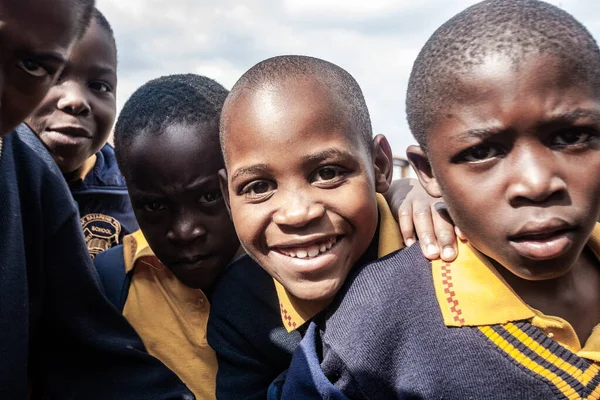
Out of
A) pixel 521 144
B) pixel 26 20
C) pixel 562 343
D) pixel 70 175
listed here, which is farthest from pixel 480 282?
pixel 70 175

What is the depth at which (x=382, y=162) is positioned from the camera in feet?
6.07

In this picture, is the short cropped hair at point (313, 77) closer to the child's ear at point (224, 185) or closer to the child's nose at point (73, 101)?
the child's ear at point (224, 185)

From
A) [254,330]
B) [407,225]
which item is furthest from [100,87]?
[407,225]

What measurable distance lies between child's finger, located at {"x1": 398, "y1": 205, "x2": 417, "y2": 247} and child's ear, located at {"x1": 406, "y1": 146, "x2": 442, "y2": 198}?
135mm

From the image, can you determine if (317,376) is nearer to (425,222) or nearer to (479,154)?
(425,222)

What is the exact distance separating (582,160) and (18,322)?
5.34 feet

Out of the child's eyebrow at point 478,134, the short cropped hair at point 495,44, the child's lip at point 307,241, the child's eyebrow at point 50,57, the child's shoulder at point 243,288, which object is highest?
the child's eyebrow at point 50,57

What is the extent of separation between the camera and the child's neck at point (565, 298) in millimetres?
1497

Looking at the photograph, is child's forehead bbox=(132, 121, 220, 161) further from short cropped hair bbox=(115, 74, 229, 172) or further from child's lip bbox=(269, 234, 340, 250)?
child's lip bbox=(269, 234, 340, 250)

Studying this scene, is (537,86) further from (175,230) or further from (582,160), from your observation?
(175,230)

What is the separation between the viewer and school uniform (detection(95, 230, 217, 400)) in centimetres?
211

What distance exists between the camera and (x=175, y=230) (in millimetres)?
2018

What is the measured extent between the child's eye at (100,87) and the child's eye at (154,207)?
2.59 feet

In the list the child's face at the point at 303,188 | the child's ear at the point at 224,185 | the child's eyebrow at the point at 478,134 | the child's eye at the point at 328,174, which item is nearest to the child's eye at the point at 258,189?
the child's face at the point at 303,188
